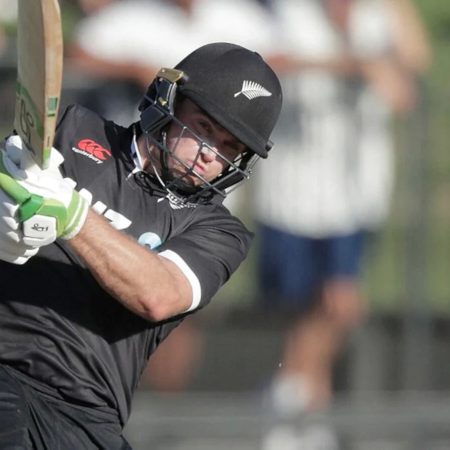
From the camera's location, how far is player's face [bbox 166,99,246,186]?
465 cm

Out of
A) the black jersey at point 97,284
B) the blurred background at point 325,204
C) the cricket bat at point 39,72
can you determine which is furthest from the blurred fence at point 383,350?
the cricket bat at point 39,72

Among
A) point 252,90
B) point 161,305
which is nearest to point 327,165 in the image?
point 252,90

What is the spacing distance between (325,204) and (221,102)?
4463 millimetres

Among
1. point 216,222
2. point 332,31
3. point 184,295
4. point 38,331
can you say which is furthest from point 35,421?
point 332,31

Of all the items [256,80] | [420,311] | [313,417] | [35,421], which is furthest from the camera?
[420,311]

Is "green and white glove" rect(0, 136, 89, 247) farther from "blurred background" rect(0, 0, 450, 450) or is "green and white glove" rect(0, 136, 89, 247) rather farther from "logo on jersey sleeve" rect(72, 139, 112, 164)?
"blurred background" rect(0, 0, 450, 450)

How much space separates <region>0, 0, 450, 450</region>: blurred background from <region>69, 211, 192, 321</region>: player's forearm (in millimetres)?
4241

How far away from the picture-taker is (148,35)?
343 inches

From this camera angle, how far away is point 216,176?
474 cm

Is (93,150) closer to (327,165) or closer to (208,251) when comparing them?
(208,251)

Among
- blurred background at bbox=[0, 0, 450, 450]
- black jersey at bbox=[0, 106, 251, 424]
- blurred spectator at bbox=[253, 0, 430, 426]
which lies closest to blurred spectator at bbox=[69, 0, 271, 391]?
blurred background at bbox=[0, 0, 450, 450]

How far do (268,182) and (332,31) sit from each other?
41.1 inches

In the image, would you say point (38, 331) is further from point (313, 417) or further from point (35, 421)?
point (313, 417)

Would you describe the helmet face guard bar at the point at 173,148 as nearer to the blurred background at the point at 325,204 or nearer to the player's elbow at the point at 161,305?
the player's elbow at the point at 161,305
